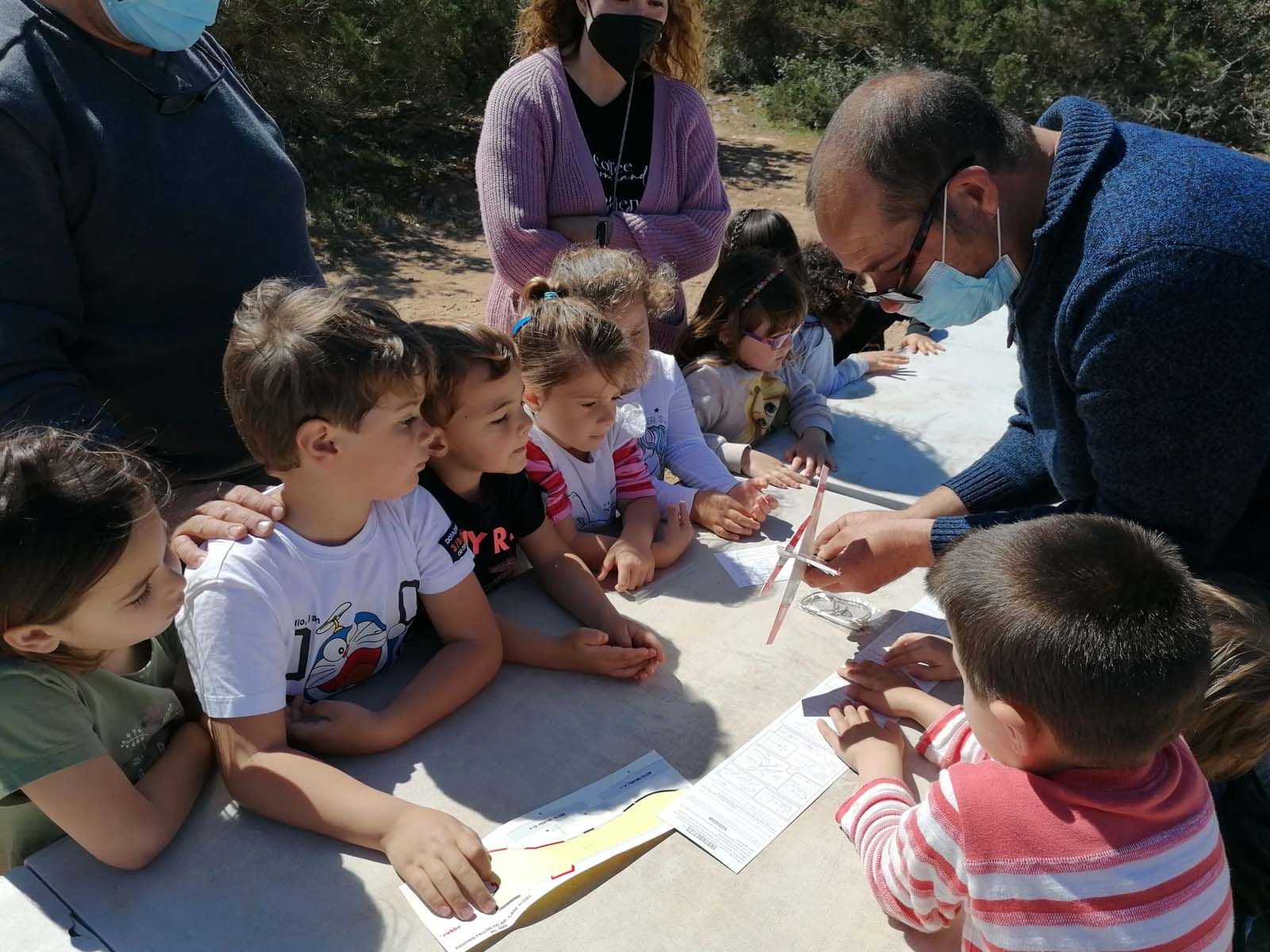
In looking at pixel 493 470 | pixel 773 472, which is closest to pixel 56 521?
pixel 493 470

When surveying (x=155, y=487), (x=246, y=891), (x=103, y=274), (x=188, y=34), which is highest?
(x=188, y=34)

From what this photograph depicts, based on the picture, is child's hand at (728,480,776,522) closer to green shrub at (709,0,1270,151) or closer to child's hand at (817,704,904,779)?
child's hand at (817,704,904,779)

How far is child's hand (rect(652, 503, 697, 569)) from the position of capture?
99.3 inches

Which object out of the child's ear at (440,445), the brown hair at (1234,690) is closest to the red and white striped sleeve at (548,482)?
the child's ear at (440,445)

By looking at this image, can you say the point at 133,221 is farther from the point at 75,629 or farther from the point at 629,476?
the point at 629,476

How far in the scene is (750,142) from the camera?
12102 mm

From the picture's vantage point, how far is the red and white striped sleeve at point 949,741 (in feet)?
5.81

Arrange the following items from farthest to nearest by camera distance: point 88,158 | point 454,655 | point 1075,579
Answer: point 454,655, point 88,158, point 1075,579

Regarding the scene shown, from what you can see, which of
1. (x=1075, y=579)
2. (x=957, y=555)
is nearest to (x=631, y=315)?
(x=957, y=555)

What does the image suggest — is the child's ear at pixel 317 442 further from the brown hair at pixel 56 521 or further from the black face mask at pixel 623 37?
the black face mask at pixel 623 37

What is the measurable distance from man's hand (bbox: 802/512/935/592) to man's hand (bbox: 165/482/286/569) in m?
1.11

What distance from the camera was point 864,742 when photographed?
6.04 ft

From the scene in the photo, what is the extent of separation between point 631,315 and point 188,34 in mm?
1217

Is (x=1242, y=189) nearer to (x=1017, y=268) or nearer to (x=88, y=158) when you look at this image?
(x=1017, y=268)
